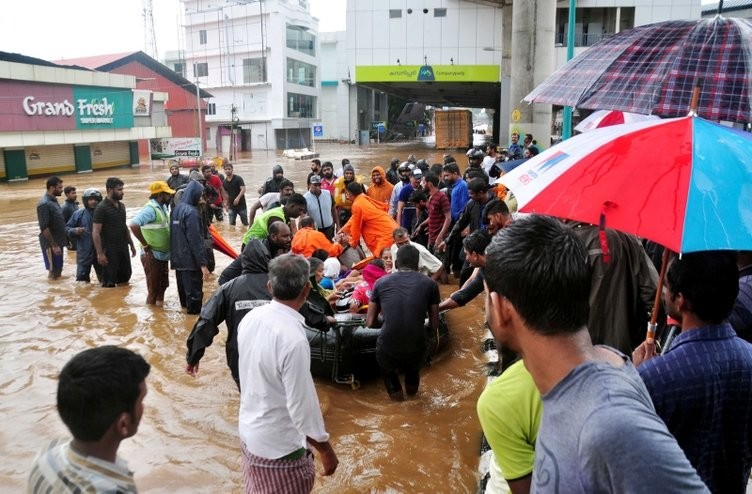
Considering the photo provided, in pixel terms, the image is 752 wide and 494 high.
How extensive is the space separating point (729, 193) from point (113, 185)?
789cm

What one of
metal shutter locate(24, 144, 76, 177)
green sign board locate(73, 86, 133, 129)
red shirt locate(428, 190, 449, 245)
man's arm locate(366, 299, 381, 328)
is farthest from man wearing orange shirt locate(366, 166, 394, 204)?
green sign board locate(73, 86, 133, 129)

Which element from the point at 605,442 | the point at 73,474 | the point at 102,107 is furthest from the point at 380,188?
the point at 102,107

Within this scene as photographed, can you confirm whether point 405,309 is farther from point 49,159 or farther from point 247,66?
point 247,66

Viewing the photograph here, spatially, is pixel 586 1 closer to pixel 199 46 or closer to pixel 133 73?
pixel 133 73

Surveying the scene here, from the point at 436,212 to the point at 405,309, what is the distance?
4.10 m

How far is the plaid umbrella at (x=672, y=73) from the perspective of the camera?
3154mm

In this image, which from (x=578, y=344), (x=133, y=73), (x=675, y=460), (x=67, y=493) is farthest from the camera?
(x=133, y=73)

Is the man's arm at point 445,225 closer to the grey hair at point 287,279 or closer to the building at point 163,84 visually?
the grey hair at point 287,279

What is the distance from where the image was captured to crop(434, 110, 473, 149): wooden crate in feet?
130

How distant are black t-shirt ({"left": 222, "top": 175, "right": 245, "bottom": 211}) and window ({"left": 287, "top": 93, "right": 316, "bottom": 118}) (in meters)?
41.5

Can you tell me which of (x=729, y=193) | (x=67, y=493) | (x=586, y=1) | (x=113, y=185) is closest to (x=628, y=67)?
(x=729, y=193)

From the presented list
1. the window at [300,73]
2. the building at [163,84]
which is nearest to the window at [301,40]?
the window at [300,73]

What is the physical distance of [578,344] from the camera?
1316 millimetres

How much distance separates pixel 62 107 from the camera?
3069 cm
